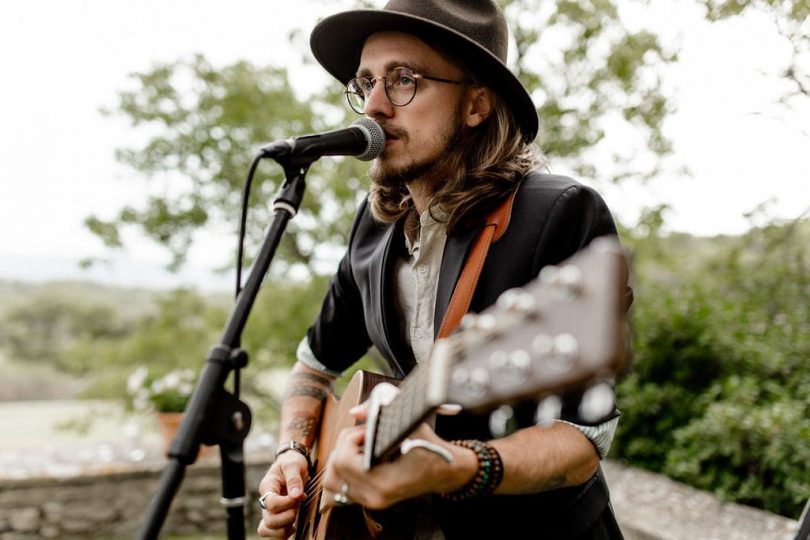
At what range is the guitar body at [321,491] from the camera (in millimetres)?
1446

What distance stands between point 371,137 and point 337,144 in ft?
0.47

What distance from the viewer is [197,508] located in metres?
5.38

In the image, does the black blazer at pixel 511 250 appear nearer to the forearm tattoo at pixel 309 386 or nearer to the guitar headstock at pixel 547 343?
the forearm tattoo at pixel 309 386

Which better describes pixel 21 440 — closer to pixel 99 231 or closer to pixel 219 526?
pixel 99 231

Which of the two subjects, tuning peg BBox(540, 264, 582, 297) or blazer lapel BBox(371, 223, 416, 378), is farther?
blazer lapel BBox(371, 223, 416, 378)

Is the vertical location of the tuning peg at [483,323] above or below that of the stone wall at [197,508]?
above

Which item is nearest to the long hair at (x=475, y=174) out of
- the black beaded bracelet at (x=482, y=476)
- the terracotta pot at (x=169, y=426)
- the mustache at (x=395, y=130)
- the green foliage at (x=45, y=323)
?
the mustache at (x=395, y=130)

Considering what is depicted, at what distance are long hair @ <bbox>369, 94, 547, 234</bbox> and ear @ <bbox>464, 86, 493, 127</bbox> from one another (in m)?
0.02

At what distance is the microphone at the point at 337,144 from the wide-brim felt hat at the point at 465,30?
30 cm

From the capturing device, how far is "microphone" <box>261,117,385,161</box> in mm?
1618

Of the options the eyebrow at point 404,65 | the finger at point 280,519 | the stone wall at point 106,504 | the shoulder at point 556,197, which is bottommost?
the stone wall at point 106,504

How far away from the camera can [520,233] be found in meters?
1.60

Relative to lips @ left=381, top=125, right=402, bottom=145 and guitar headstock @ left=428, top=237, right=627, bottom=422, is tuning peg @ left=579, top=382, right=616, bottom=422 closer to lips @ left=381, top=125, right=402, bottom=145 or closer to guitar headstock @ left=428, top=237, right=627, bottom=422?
guitar headstock @ left=428, top=237, right=627, bottom=422

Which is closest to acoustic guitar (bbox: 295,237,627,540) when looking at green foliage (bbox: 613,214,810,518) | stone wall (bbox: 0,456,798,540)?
stone wall (bbox: 0,456,798,540)
